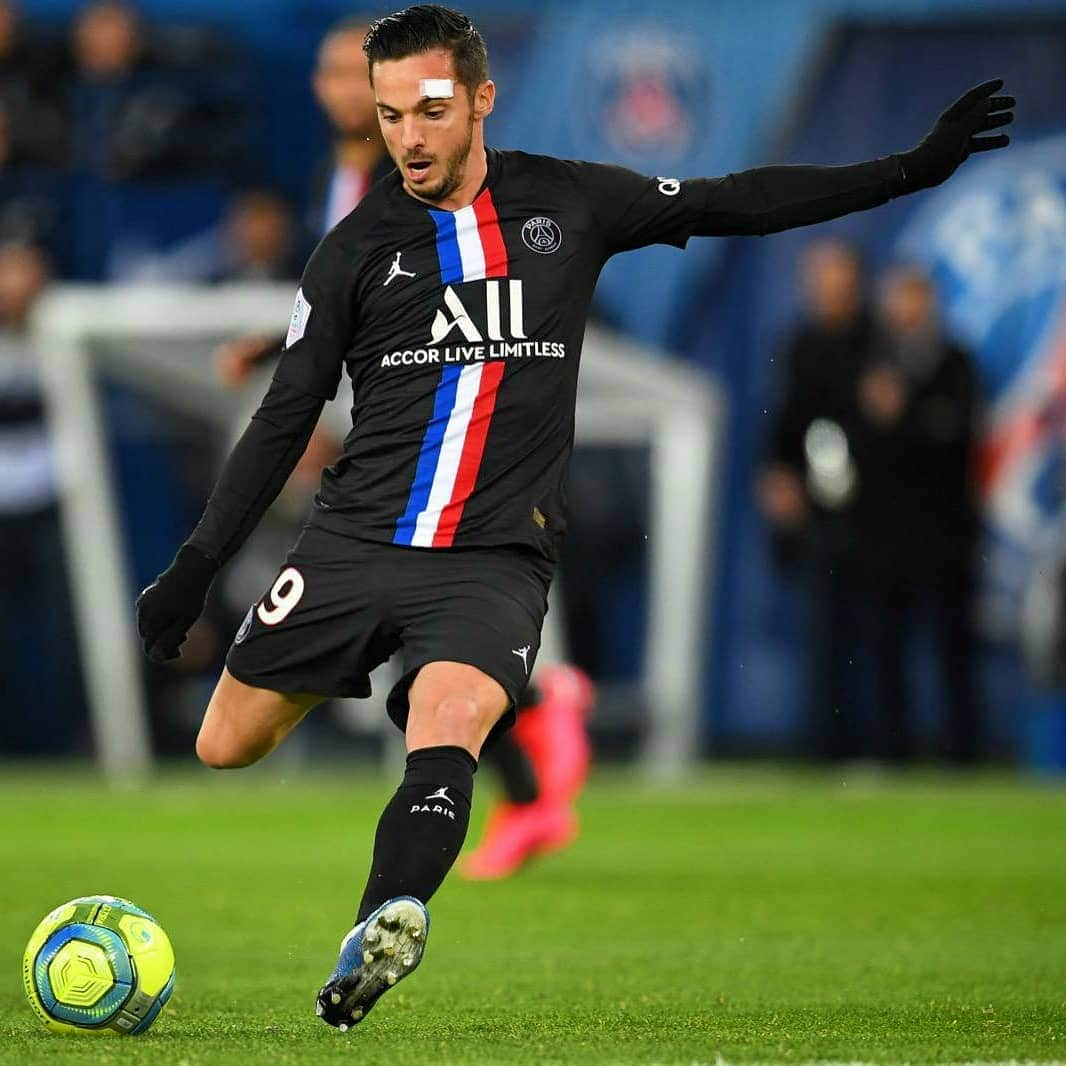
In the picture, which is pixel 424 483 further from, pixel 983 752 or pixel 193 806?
pixel 983 752

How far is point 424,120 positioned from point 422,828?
56.5 inches

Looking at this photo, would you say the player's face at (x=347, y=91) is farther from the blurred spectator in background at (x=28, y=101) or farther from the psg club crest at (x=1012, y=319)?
the blurred spectator in background at (x=28, y=101)

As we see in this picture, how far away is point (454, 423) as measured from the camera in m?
4.97

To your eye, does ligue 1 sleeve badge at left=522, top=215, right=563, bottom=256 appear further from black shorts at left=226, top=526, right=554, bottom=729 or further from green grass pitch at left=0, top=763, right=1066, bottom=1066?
green grass pitch at left=0, top=763, right=1066, bottom=1066

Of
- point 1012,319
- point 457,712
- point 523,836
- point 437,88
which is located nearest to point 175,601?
point 457,712

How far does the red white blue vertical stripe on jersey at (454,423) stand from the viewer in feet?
16.2

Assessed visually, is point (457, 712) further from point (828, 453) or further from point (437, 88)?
point (828, 453)

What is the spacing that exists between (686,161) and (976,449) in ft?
9.60

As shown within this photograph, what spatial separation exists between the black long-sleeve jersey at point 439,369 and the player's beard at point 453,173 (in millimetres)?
63

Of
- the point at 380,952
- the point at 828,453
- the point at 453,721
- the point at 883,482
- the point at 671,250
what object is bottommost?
the point at 883,482

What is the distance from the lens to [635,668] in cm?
1491

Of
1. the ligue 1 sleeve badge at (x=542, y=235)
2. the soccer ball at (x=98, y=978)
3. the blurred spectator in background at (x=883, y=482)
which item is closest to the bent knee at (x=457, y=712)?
the soccer ball at (x=98, y=978)

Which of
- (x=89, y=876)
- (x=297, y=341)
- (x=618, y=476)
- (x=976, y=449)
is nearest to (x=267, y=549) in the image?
(x=618, y=476)

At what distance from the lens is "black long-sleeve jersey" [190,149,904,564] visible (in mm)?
4941
